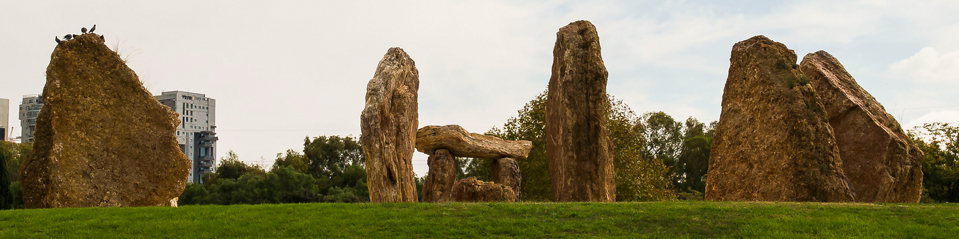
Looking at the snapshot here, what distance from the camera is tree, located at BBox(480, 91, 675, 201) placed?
33656 mm

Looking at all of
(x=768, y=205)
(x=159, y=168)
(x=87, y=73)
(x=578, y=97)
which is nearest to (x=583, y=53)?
(x=578, y=97)

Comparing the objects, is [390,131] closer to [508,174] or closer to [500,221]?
[508,174]

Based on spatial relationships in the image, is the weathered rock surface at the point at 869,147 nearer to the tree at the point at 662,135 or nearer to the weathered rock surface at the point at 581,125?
the weathered rock surface at the point at 581,125

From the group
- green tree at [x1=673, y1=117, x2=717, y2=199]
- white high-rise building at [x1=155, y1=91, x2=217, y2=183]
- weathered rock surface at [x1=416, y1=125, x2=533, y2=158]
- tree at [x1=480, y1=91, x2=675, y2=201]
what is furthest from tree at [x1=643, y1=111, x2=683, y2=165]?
white high-rise building at [x1=155, y1=91, x2=217, y2=183]

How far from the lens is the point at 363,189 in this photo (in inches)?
1850

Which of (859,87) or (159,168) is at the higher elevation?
(859,87)

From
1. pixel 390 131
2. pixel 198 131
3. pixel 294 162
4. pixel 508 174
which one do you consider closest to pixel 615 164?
pixel 508 174

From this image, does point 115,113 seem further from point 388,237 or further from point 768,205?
point 768,205

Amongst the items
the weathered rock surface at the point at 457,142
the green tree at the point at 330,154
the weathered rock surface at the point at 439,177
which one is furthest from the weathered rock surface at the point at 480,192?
the green tree at the point at 330,154

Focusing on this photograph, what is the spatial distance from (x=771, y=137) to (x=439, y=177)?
9337mm

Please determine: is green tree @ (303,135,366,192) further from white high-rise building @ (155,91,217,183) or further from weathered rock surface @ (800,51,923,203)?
weathered rock surface @ (800,51,923,203)

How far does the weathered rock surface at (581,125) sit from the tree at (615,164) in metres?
14.4

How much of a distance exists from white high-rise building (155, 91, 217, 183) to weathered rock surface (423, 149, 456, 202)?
171ft

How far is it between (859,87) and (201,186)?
113 ft
